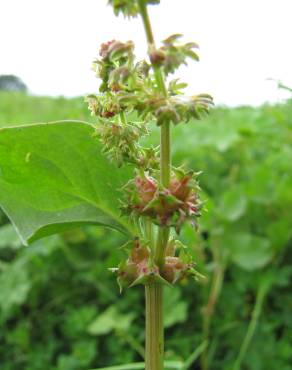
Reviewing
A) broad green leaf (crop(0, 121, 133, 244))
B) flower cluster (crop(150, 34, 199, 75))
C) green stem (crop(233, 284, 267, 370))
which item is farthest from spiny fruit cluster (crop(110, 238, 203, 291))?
green stem (crop(233, 284, 267, 370))

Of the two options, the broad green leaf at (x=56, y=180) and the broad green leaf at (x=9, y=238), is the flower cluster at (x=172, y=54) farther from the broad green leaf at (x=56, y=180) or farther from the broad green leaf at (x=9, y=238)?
the broad green leaf at (x=9, y=238)

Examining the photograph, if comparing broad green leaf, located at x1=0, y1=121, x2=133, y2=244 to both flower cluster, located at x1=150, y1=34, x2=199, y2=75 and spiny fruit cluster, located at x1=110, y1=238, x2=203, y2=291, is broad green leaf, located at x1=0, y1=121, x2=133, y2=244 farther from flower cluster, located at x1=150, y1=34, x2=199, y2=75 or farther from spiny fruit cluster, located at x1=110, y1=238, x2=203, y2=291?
flower cluster, located at x1=150, y1=34, x2=199, y2=75

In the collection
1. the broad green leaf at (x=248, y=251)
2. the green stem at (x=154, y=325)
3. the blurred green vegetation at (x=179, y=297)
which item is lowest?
the blurred green vegetation at (x=179, y=297)

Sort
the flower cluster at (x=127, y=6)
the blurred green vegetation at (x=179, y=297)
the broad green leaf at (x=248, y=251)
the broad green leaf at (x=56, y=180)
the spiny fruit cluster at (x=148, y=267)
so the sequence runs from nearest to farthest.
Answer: the flower cluster at (x=127, y=6) → the spiny fruit cluster at (x=148, y=267) → the broad green leaf at (x=56, y=180) → the blurred green vegetation at (x=179, y=297) → the broad green leaf at (x=248, y=251)

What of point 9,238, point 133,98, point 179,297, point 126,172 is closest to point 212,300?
point 179,297

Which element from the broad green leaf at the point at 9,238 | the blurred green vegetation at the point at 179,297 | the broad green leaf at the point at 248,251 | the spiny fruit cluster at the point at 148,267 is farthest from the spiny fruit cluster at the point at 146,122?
the broad green leaf at the point at 9,238

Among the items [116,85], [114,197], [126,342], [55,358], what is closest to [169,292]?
[126,342]
